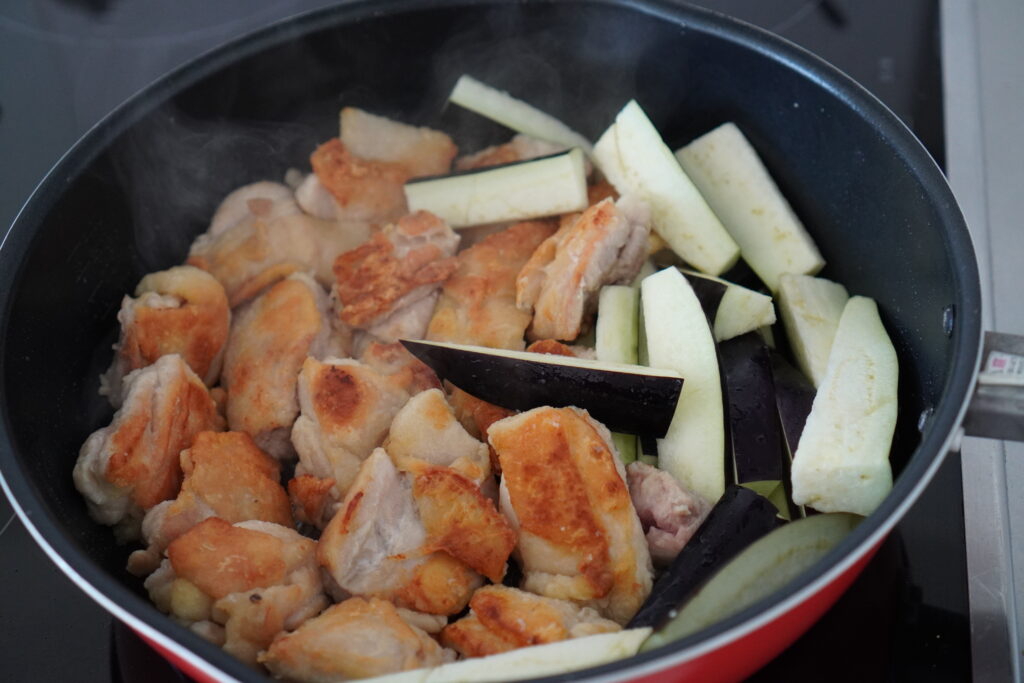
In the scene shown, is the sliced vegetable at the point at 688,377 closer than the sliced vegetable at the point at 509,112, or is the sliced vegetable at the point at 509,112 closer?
the sliced vegetable at the point at 688,377

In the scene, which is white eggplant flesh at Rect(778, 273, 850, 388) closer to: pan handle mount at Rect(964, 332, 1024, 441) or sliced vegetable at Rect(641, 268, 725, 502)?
sliced vegetable at Rect(641, 268, 725, 502)

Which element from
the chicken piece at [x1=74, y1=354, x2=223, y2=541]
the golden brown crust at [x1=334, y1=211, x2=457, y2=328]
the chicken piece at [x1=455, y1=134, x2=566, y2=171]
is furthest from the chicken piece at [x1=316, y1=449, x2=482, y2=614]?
the chicken piece at [x1=455, y1=134, x2=566, y2=171]

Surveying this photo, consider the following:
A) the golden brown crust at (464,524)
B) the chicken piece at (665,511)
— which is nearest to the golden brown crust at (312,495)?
the golden brown crust at (464,524)

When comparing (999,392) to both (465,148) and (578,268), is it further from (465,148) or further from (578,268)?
(465,148)

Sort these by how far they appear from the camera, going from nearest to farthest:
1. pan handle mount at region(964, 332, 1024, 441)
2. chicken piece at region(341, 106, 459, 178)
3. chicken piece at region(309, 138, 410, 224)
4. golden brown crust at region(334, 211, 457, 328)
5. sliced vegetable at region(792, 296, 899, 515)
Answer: pan handle mount at region(964, 332, 1024, 441), sliced vegetable at region(792, 296, 899, 515), golden brown crust at region(334, 211, 457, 328), chicken piece at region(309, 138, 410, 224), chicken piece at region(341, 106, 459, 178)

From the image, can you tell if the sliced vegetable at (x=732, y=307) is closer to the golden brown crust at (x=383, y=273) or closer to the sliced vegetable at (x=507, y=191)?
the sliced vegetable at (x=507, y=191)

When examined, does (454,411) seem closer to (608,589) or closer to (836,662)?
(608,589)

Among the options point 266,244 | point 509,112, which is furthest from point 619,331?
point 266,244
